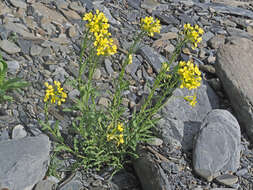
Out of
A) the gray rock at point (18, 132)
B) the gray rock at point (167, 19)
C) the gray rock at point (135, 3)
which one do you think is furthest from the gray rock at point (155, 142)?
the gray rock at point (135, 3)

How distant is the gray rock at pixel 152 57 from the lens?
14.4 ft

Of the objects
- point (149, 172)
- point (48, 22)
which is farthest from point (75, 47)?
point (149, 172)

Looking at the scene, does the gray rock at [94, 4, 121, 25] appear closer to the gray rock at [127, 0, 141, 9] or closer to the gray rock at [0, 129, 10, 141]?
the gray rock at [127, 0, 141, 9]

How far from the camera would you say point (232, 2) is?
6.17m

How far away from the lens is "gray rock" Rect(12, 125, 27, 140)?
10.5 ft

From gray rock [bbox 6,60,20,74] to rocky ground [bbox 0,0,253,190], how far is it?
1cm

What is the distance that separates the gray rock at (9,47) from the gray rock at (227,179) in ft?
8.32

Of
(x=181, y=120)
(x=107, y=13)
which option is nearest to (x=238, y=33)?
(x=107, y=13)

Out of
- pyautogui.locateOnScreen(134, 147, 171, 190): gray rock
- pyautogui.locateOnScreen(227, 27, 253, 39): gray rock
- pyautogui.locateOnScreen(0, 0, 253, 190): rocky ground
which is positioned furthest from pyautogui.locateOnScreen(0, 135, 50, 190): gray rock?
pyautogui.locateOnScreen(227, 27, 253, 39): gray rock

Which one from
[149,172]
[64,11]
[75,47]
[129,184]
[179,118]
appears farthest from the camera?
[64,11]

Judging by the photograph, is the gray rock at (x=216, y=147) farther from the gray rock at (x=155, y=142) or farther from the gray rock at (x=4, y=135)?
the gray rock at (x=4, y=135)

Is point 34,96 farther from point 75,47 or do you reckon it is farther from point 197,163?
point 197,163

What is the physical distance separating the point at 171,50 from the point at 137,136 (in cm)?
194

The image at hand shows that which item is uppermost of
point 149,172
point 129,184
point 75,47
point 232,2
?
point 232,2
